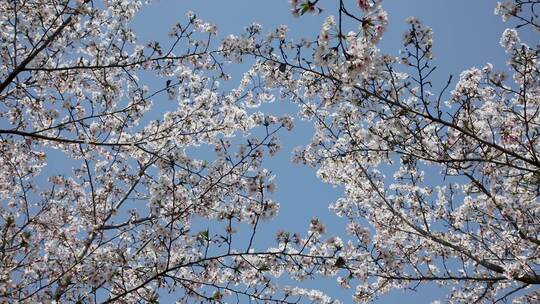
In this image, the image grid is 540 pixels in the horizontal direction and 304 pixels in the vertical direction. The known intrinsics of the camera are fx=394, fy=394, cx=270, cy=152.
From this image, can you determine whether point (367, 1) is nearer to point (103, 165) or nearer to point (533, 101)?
point (533, 101)

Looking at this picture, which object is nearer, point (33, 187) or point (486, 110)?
point (486, 110)

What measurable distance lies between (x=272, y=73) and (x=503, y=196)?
477 centimetres

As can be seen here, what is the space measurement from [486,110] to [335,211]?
458 cm

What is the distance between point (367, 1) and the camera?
2631mm

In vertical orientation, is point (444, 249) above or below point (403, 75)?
below

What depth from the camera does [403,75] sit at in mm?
5414

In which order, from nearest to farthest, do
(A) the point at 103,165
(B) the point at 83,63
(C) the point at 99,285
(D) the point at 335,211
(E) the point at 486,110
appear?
(C) the point at 99,285
(B) the point at 83,63
(E) the point at 486,110
(A) the point at 103,165
(D) the point at 335,211

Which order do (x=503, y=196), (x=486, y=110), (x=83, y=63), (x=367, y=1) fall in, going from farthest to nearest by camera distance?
(x=503, y=196) → (x=486, y=110) → (x=83, y=63) → (x=367, y=1)

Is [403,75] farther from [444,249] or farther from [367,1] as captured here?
[444,249]

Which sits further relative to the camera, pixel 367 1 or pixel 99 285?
pixel 99 285

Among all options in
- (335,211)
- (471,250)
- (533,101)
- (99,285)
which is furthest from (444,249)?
(99,285)

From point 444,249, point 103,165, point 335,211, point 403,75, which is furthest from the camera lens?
point 335,211

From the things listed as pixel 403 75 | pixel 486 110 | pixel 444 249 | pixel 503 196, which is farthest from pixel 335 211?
pixel 403 75

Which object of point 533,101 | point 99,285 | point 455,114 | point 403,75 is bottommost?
point 99,285
